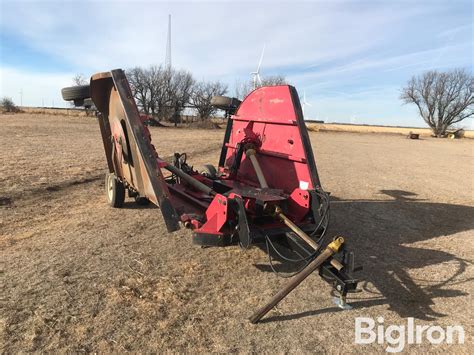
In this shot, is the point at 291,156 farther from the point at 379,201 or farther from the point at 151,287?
the point at 379,201

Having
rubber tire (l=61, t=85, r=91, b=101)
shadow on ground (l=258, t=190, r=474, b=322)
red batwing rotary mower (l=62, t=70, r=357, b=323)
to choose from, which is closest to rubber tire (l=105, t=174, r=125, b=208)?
red batwing rotary mower (l=62, t=70, r=357, b=323)

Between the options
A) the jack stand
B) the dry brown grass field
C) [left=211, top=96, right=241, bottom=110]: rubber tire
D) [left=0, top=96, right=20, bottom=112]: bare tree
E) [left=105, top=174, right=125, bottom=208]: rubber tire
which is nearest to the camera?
the dry brown grass field

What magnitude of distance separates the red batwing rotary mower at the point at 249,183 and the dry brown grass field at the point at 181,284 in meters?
0.33

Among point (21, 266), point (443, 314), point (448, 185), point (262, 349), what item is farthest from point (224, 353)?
point (448, 185)

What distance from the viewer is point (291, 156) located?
4.95 metres

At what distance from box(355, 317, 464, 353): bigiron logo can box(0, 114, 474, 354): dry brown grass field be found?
7cm

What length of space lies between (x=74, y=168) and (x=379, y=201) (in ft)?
24.8

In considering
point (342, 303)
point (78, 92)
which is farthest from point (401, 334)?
point (78, 92)

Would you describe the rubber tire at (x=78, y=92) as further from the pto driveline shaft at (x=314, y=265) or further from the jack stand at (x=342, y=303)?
the jack stand at (x=342, y=303)

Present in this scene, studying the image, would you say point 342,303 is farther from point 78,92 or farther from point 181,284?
point 78,92

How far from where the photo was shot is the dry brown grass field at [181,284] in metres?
2.91

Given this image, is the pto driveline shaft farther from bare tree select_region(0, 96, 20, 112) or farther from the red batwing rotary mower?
bare tree select_region(0, 96, 20, 112)

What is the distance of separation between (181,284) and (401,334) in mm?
2070

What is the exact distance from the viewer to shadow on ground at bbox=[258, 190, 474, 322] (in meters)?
3.73
